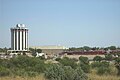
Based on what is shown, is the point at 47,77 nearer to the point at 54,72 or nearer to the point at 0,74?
the point at 54,72

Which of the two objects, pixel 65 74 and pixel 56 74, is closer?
pixel 65 74

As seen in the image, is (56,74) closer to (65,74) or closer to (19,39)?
(65,74)

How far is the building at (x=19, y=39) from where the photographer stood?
13388 cm

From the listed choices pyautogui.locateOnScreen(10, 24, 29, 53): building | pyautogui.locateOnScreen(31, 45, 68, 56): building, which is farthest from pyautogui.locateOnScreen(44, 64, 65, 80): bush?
pyautogui.locateOnScreen(31, 45, 68, 56): building

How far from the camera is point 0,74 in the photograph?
85.1 feet

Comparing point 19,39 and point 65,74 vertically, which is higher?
point 19,39

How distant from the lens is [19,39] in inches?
5290

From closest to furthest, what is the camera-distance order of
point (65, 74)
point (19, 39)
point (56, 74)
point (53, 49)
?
1. point (65, 74)
2. point (56, 74)
3. point (19, 39)
4. point (53, 49)

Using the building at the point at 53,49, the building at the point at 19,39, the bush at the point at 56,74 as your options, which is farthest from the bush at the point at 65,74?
the building at the point at 53,49

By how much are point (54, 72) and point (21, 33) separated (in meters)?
122

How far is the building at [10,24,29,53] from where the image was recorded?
134 m

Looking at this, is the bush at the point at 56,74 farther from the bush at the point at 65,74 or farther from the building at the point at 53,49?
the building at the point at 53,49

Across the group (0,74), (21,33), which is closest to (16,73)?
(0,74)

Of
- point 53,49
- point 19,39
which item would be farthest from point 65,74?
point 53,49
